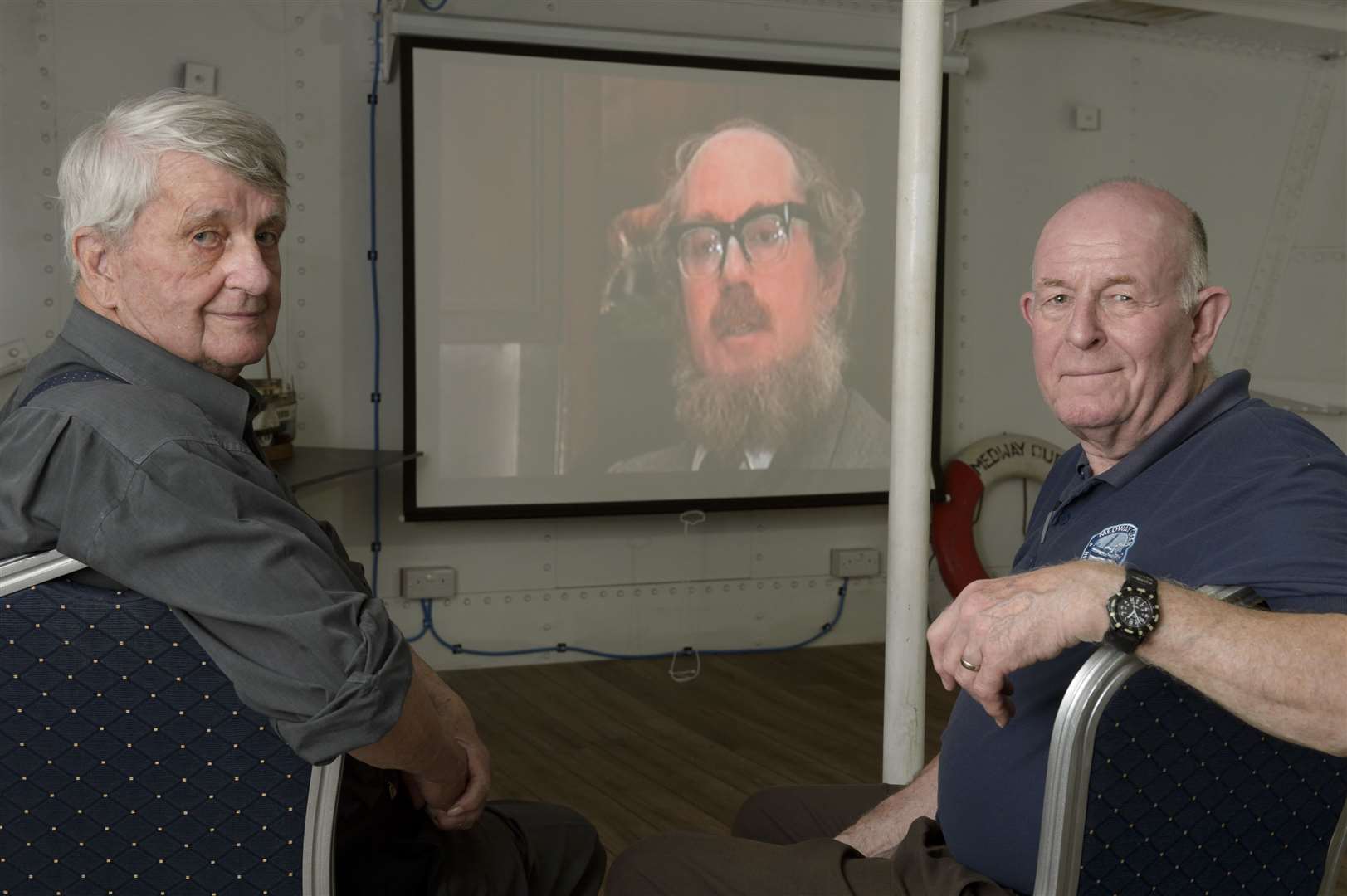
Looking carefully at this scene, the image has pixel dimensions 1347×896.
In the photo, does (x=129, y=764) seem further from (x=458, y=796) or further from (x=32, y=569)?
(x=458, y=796)

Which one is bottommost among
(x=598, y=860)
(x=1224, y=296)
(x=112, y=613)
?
(x=598, y=860)

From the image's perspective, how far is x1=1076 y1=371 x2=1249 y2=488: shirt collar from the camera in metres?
1.62

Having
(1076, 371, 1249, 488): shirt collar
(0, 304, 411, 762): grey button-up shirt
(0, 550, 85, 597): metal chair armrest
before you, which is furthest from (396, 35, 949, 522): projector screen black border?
(0, 550, 85, 597): metal chair armrest

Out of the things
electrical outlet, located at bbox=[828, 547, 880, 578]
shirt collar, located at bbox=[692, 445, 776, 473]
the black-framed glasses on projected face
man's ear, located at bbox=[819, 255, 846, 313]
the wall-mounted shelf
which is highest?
the black-framed glasses on projected face

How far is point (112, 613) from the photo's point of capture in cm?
112

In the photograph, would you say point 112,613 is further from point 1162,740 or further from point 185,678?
point 1162,740

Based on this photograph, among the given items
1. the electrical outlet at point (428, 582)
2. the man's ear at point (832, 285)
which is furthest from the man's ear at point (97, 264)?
the man's ear at point (832, 285)

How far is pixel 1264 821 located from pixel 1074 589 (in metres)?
0.32

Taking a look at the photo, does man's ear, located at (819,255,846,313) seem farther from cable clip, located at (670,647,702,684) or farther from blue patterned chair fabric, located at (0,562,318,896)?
blue patterned chair fabric, located at (0,562,318,896)

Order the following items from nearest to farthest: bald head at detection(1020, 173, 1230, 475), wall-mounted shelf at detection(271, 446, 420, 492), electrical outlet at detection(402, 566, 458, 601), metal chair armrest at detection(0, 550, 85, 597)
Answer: metal chair armrest at detection(0, 550, 85, 597) < bald head at detection(1020, 173, 1230, 475) < wall-mounted shelf at detection(271, 446, 420, 492) < electrical outlet at detection(402, 566, 458, 601)

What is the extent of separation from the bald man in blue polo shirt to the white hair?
95 centimetres

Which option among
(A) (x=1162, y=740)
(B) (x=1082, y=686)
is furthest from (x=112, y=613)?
(A) (x=1162, y=740)

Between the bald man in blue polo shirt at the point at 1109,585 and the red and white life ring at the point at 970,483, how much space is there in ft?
10.4

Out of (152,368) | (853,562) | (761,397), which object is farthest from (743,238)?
(152,368)
